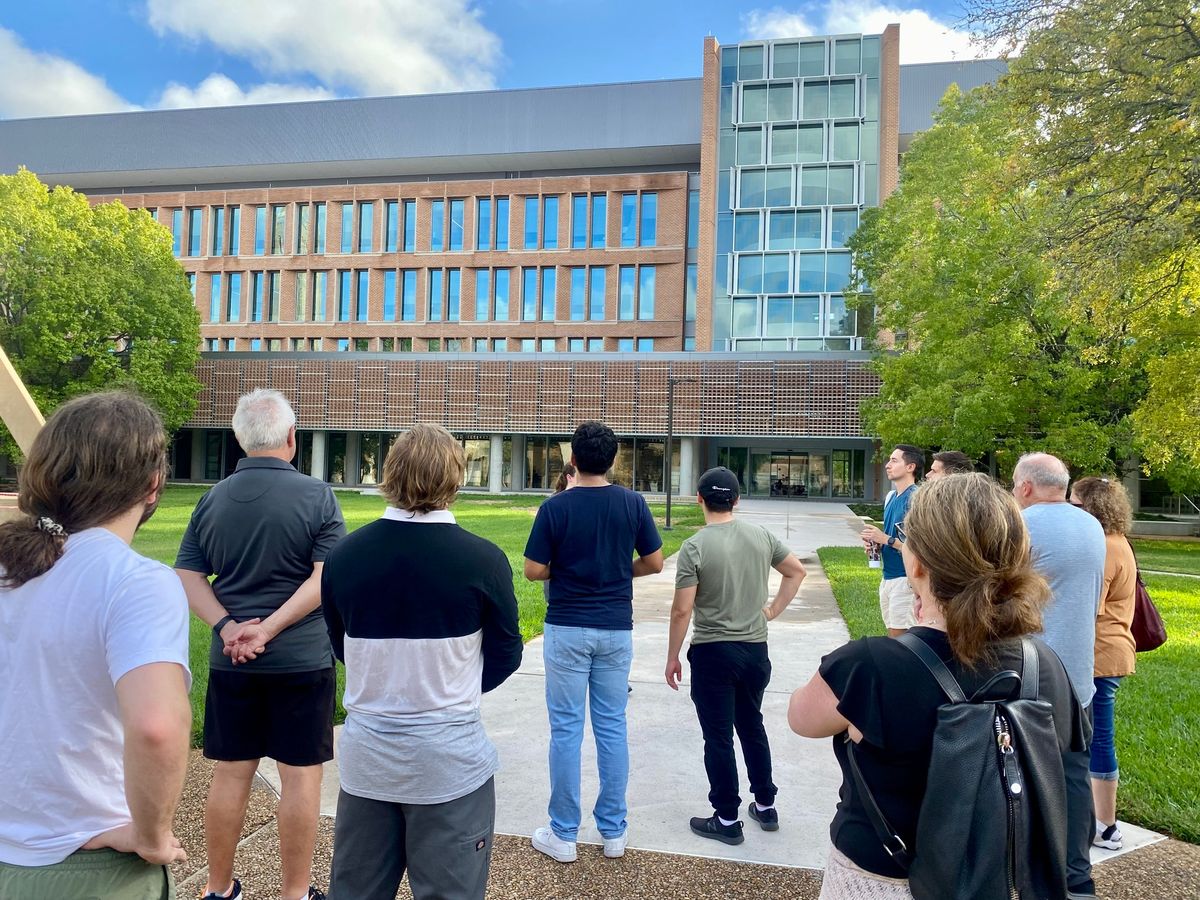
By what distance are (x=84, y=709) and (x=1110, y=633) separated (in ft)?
14.0

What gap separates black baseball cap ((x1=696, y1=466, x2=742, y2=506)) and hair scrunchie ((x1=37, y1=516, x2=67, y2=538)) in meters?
2.92

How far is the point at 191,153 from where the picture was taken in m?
54.1

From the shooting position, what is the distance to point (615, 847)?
3801 millimetres

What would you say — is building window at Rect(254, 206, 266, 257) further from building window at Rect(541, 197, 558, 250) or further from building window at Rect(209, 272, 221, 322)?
building window at Rect(541, 197, 558, 250)

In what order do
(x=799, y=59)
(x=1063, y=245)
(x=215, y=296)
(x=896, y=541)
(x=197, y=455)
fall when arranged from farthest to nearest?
(x=215, y=296), (x=197, y=455), (x=799, y=59), (x=1063, y=245), (x=896, y=541)

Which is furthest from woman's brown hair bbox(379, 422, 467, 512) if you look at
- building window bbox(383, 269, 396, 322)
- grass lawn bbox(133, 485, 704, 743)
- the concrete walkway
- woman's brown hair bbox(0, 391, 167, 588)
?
building window bbox(383, 269, 396, 322)

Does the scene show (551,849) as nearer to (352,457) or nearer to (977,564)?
(977,564)

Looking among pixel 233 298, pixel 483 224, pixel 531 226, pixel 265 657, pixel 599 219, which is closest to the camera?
pixel 265 657

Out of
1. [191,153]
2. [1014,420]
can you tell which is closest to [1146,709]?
[1014,420]

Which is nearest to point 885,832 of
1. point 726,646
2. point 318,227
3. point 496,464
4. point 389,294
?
point 726,646

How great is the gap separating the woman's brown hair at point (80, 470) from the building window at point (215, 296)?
54.7m

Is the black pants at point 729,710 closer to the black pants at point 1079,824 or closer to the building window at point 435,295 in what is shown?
the black pants at point 1079,824

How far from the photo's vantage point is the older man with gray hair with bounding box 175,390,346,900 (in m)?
3.12

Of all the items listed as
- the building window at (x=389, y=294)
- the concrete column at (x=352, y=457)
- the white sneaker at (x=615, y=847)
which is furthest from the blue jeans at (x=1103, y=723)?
the building window at (x=389, y=294)
